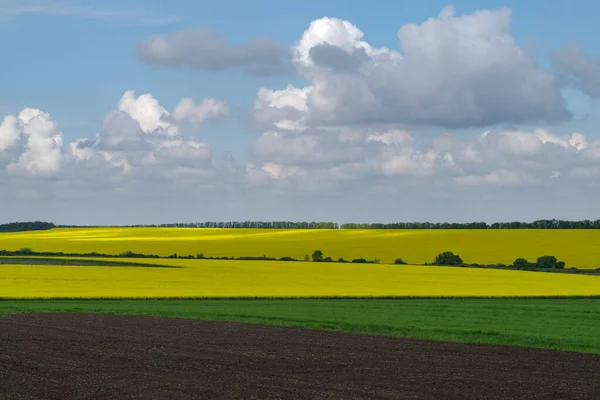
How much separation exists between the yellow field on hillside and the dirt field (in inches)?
786

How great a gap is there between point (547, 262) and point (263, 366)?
70.0m

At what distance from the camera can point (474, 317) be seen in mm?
34188

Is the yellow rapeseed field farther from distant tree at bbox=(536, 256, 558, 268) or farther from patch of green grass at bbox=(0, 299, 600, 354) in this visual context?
patch of green grass at bbox=(0, 299, 600, 354)

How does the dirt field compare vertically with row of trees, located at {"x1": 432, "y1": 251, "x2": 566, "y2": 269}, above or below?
below

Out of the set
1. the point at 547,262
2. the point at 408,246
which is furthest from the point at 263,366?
the point at 408,246

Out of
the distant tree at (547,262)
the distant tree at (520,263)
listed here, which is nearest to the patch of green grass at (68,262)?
the distant tree at (520,263)

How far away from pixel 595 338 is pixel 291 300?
18872 mm

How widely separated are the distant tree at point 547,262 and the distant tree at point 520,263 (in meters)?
1.28

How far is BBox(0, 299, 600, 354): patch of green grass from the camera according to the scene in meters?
27.3

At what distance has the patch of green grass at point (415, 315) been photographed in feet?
89.7

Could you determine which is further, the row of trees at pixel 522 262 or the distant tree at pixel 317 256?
the distant tree at pixel 317 256

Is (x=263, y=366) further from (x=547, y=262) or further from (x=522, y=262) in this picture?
(x=547, y=262)

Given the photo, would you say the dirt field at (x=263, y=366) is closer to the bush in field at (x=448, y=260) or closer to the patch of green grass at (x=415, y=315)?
the patch of green grass at (x=415, y=315)

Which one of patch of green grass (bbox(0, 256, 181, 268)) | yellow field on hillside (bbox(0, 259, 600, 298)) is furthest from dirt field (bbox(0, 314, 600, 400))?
patch of green grass (bbox(0, 256, 181, 268))
